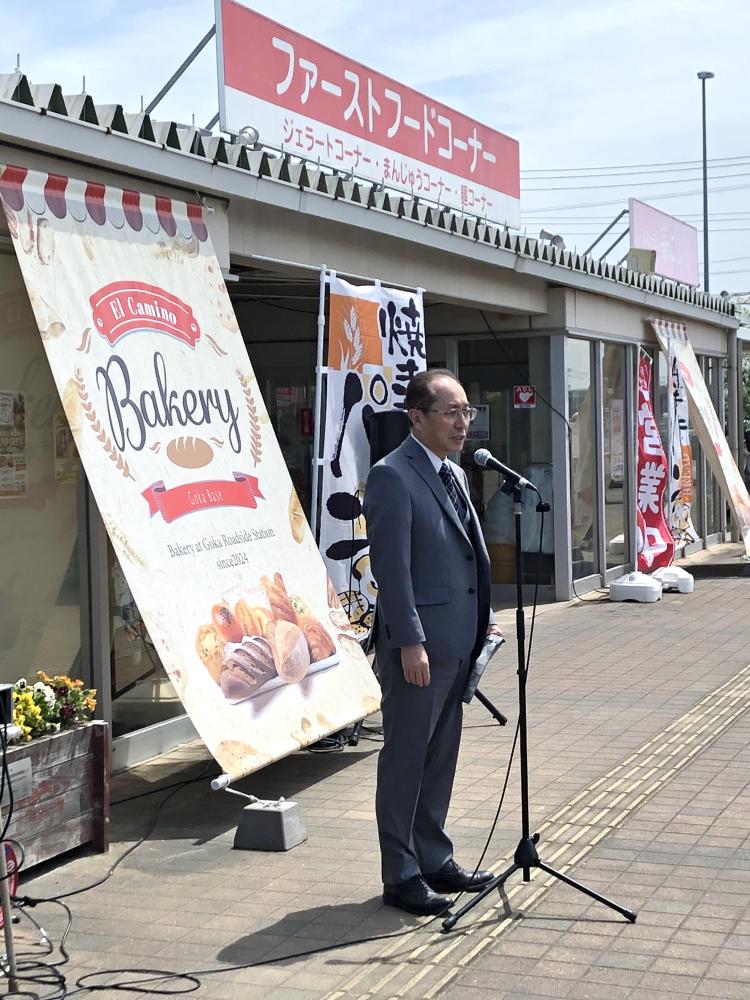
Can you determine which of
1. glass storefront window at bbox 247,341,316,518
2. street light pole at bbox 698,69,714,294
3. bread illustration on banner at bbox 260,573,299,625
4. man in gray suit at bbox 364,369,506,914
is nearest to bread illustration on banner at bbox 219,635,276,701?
bread illustration on banner at bbox 260,573,299,625

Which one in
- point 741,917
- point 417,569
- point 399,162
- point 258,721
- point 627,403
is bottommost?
point 741,917

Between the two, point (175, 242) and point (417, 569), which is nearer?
point (417, 569)

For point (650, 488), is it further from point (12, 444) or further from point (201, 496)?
point (12, 444)

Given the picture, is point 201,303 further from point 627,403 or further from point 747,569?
point 747,569

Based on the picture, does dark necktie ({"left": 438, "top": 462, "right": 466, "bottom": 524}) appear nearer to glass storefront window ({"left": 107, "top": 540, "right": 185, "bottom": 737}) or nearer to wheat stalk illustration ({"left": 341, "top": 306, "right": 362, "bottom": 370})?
glass storefront window ({"left": 107, "top": 540, "right": 185, "bottom": 737})

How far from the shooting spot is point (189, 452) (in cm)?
624

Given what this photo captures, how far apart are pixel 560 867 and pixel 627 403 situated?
1051 centimetres

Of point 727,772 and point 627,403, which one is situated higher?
point 627,403

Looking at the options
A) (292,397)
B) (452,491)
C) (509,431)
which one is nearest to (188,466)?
(452,491)

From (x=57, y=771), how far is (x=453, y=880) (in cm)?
164

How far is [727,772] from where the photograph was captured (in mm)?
6762

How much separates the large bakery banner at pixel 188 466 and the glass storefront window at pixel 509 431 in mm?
7055

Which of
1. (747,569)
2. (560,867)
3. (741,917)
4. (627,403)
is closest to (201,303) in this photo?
(560,867)

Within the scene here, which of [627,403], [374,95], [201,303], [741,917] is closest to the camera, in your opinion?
[741,917]
